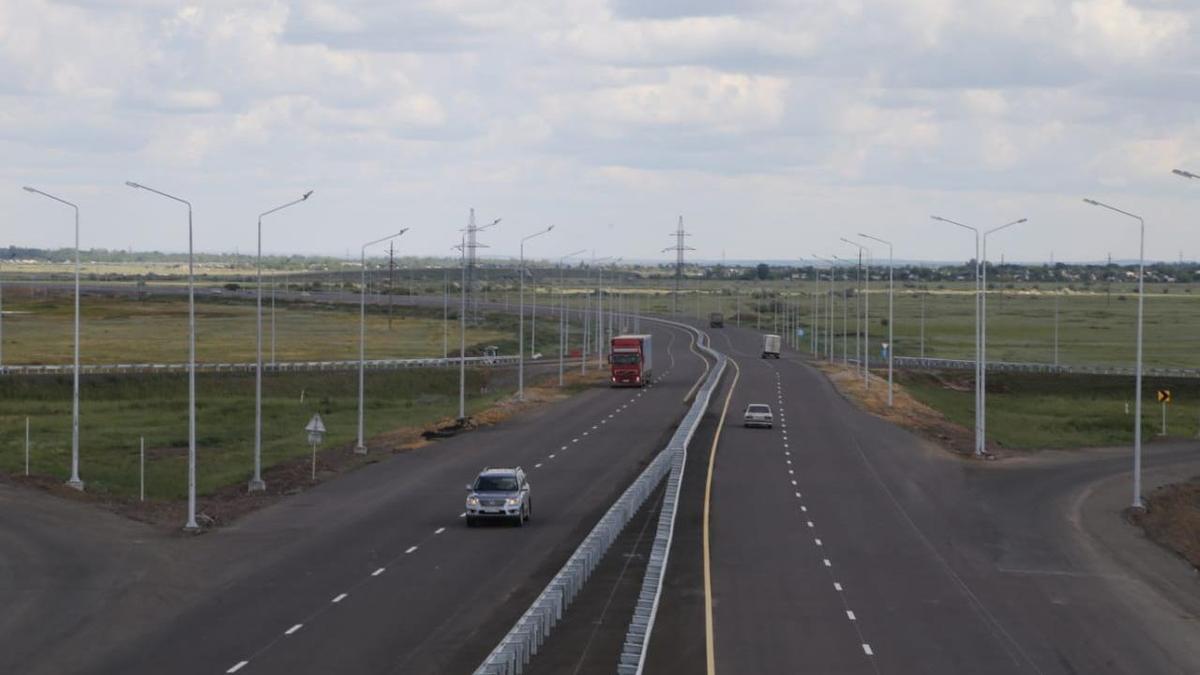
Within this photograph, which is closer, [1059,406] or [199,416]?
[199,416]

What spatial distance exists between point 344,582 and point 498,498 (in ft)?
28.1

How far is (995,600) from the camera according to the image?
108 feet

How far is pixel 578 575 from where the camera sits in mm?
31781

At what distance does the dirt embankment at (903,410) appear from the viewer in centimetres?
6856

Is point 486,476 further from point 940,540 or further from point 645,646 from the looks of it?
point 645,646

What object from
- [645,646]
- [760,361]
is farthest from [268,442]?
[760,361]

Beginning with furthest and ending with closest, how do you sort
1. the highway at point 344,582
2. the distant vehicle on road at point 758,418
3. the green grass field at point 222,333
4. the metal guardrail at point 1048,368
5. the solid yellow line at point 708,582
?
1. the green grass field at point 222,333
2. the metal guardrail at point 1048,368
3. the distant vehicle on road at point 758,418
4. the solid yellow line at point 708,582
5. the highway at point 344,582

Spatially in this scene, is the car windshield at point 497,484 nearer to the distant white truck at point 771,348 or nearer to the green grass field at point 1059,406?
the green grass field at point 1059,406

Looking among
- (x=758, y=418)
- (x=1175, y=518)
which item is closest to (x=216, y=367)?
(x=758, y=418)

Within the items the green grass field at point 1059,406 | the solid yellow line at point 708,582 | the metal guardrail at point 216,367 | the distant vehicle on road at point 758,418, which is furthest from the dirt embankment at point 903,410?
the metal guardrail at point 216,367

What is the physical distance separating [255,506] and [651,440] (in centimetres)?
2247

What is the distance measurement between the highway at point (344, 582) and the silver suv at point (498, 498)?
1.32ft

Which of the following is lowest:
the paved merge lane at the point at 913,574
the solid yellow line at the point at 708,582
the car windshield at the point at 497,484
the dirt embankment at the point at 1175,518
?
the dirt embankment at the point at 1175,518

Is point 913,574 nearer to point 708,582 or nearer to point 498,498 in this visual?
point 708,582
